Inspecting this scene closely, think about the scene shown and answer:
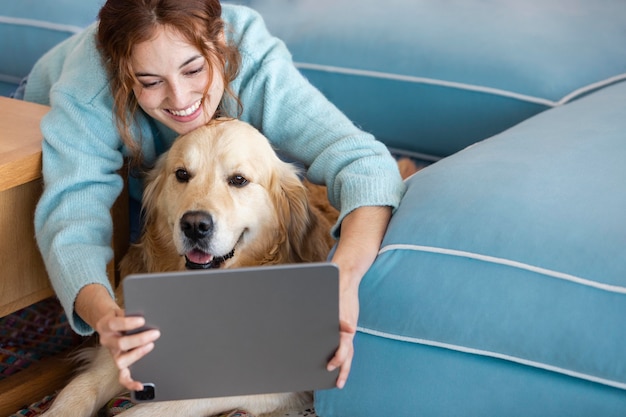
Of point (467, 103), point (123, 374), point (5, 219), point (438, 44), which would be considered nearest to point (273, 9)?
point (438, 44)

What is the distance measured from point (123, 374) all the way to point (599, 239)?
0.81 metres

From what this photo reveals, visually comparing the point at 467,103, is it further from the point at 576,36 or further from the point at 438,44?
the point at 576,36

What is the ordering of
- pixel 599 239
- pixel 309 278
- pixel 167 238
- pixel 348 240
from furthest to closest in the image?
1. pixel 167 238
2. pixel 348 240
3. pixel 599 239
4. pixel 309 278

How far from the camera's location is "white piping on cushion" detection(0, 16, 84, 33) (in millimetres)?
2584

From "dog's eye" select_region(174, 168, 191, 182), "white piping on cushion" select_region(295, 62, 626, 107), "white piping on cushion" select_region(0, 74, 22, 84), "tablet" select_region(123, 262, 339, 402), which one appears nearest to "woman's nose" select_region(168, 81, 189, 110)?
"dog's eye" select_region(174, 168, 191, 182)

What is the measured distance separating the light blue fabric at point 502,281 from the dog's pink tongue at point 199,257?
1.08 ft

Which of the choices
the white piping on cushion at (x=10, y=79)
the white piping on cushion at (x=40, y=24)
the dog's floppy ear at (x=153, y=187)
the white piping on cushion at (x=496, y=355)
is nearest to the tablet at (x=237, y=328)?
the white piping on cushion at (x=496, y=355)

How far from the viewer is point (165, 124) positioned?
5.74ft

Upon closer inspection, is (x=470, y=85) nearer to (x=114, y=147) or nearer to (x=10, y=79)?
(x=114, y=147)

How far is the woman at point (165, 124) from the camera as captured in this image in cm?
149

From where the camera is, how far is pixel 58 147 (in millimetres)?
1632

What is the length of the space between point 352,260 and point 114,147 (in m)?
0.63

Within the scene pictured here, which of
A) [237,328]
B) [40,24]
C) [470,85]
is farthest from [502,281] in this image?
[40,24]

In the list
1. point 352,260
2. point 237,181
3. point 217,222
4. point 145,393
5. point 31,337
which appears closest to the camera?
point 145,393
